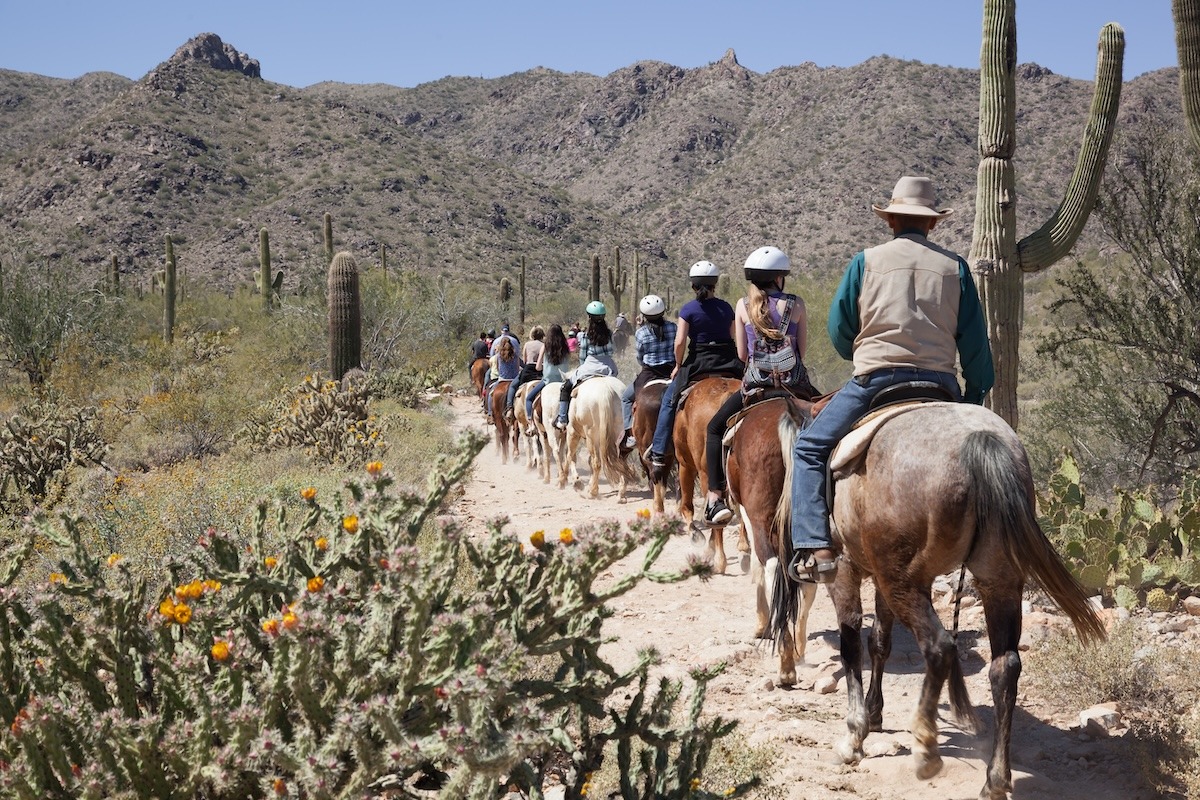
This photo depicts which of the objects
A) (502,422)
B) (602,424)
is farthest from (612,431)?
(502,422)

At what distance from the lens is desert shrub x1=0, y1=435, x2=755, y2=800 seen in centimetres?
241

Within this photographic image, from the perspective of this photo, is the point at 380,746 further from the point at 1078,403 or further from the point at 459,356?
the point at 459,356

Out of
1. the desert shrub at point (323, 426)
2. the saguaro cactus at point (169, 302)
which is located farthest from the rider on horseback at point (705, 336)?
the saguaro cactus at point (169, 302)

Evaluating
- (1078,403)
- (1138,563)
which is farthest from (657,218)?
(1138,563)

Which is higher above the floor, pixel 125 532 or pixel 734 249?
pixel 734 249

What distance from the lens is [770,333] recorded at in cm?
649

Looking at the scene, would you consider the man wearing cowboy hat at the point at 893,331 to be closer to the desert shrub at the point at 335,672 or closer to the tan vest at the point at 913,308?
Result: the tan vest at the point at 913,308

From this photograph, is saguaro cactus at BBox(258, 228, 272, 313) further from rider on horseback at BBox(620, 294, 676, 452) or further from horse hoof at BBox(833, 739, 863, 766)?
horse hoof at BBox(833, 739, 863, 766)

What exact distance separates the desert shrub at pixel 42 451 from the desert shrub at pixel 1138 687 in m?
9.42

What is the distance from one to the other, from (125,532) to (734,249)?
60.8 metres

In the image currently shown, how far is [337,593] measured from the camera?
114 inches

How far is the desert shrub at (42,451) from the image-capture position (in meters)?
11.0

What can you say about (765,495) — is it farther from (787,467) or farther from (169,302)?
(169,302)

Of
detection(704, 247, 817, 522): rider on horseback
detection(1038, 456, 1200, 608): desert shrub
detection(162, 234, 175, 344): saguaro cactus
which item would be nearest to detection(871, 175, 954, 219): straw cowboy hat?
detection(704, 247, 817, 522): rider on horseback
